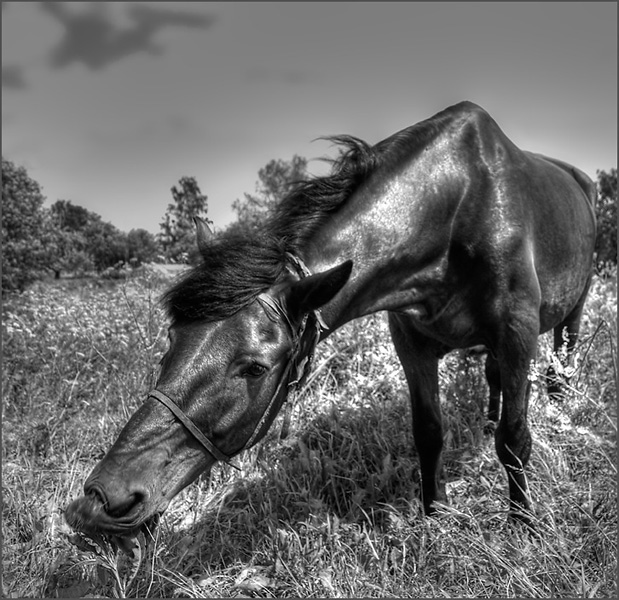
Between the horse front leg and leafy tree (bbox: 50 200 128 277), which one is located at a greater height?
leafy tree (bbox: 50 200 128 277)

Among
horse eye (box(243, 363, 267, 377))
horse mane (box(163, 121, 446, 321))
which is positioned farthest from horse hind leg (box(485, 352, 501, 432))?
horse eye (box(243, 363, 267, 377))

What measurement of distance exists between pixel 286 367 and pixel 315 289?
35 cm

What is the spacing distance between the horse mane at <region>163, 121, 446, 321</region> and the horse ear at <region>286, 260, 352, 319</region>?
11 cm

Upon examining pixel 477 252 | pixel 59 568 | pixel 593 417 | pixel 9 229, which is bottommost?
pixel 59 568

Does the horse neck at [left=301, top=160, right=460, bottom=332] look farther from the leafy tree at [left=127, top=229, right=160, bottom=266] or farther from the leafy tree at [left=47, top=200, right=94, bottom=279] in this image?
the leafy tree at [left=47, top=200, right=94, bottom=279]

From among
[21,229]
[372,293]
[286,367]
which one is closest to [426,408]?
[372,293]

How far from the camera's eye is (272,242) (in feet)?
7.13

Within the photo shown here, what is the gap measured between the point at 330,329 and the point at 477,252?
0.96m

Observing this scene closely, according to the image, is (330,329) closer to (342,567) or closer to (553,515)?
(342,567)

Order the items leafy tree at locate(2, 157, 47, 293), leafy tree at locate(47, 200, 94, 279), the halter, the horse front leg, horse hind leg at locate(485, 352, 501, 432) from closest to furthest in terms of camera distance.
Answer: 1. the halter
2. the horse front leg
3. horse hind leg at locate(485, 352, 501, 432)
4. leafy tree at locate(2, 157, 47, 293)
5. leafy tree at locate(47, 200, 94, 279)

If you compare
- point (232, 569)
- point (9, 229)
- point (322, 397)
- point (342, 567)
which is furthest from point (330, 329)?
point (9, 229)

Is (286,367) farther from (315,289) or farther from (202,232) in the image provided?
(202,232)

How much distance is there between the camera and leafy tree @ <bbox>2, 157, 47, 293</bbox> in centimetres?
913

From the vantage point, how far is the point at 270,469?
11.5 ft
